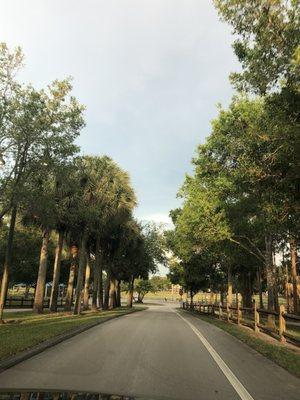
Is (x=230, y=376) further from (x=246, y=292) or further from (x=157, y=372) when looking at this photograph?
(x=246, y=292)

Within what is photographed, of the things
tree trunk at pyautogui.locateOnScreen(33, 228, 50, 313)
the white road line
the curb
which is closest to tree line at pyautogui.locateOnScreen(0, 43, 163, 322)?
tree trunk at pyautogui.locateOnScreen(33, 228, 50, 313)

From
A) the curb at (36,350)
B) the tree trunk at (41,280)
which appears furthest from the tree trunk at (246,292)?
the curb at (36,350)

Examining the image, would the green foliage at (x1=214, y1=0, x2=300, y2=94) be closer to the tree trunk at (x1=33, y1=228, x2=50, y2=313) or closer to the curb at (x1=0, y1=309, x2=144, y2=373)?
the curb at (x1=0, y1=309, x2=144, y2=373)

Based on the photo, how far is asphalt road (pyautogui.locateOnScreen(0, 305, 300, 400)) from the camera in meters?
7.41

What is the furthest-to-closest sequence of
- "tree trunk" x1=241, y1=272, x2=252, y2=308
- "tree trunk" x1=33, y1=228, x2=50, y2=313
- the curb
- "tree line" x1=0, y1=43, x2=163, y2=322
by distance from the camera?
"tree trunk" x1=241, y1=272, x2=252, y2=308 → "tree trunk" x1=33, y1=228, x2=50, y2=313 → "tree line" x1=0, y1=43, x2=163, y2=322 → the curb

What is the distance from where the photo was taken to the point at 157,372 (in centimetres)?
902

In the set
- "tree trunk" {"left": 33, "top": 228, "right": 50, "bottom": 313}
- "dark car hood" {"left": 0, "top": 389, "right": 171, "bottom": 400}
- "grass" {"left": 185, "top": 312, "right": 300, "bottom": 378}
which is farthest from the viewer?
"tree trunk" {"left": 33, "top": 228, "right": 50, "bottom": 313}

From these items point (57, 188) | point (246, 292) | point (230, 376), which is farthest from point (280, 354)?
point (246, 292)

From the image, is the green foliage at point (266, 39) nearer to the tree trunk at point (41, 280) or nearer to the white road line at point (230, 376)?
the white road line at point (230, 376)

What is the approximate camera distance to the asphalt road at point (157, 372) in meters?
7.41

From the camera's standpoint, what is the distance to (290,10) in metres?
11.8

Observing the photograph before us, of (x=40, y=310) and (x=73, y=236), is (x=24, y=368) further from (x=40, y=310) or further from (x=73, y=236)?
(x=73, y=236)

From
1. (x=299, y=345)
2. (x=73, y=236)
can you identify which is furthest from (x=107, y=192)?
(x=299, y=345)

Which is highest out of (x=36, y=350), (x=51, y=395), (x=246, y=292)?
(x=246, y=292)
